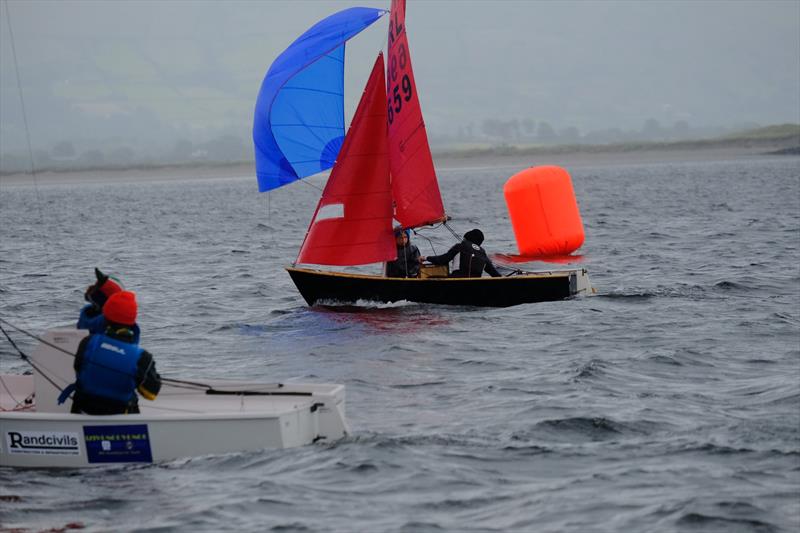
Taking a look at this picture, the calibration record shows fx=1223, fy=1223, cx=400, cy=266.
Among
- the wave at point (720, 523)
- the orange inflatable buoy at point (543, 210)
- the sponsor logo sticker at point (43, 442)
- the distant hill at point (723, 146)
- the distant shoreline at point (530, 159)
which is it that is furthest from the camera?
the distant hill at point (723, 146)

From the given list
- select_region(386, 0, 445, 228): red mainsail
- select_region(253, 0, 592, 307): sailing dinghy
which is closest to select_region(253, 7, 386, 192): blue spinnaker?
select_region(253, 0, 592, 307): sailing dinghy

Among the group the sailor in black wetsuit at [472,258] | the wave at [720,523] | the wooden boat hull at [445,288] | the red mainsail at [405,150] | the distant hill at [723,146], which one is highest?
the red mainsail at [405,150]

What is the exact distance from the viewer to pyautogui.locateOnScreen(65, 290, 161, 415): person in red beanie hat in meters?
11.8

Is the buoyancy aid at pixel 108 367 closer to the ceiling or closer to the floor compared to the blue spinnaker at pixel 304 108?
closer to the floor

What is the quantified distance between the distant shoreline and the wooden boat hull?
13581cm

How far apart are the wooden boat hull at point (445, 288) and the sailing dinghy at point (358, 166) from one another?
0.02 meters

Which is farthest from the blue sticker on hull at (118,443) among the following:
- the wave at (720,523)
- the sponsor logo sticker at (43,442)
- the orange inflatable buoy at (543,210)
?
the orange inflatable buoy at (543,210)

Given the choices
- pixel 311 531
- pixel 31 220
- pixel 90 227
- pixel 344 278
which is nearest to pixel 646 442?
pixel 311 531

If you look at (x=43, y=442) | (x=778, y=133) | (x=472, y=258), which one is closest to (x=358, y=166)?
(x=472, y=258)

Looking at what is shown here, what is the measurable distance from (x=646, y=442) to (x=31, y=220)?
56.3 meters

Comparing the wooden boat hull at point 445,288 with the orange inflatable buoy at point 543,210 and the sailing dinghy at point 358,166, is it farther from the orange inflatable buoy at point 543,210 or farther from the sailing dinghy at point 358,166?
the orange inflatable buoy at point 543,210

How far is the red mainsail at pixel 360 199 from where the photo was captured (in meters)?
22.4

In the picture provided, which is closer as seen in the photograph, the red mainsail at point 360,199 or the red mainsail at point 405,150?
the red mainsail at point 360,199

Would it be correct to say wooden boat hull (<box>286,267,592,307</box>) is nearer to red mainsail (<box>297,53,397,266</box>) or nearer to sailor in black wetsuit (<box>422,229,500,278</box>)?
sailor in black wetsuit (<box>422,229,500,278</box>)
